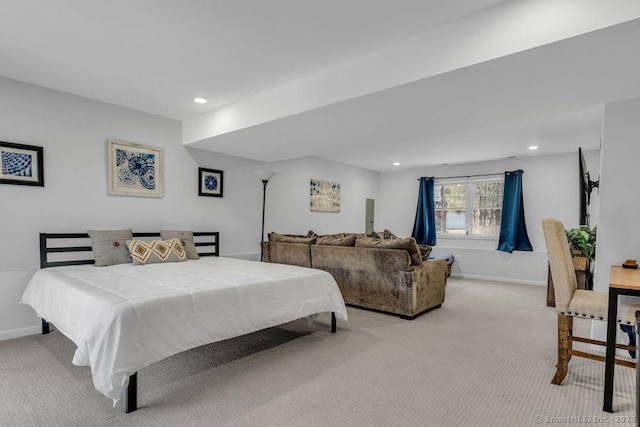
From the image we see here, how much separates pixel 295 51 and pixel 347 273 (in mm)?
2711

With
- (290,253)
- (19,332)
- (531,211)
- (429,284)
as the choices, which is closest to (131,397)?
(19,332)

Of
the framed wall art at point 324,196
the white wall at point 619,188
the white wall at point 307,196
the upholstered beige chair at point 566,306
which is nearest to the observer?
the upholstered beige chair at point 566,306

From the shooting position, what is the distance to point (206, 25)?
2283mm

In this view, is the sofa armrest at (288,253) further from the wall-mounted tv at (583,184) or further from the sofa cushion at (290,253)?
the wall-mounted tv at (583,184)

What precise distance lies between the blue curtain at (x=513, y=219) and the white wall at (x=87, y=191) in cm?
472

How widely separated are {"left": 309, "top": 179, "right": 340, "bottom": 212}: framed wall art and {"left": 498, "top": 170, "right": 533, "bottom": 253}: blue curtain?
3300 millimetres

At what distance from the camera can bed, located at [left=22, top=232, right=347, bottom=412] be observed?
1.86 meters

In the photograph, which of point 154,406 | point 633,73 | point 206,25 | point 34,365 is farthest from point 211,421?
point 633,73

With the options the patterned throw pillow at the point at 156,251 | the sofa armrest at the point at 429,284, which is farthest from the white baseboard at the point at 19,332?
the sofa armrest at the point at 429,284

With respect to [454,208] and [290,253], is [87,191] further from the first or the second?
[454,208]

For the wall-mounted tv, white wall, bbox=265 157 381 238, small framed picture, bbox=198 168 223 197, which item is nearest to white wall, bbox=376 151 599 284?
the wall-mounted tv

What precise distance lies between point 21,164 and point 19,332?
1621mm

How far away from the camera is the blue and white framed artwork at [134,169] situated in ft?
12.5

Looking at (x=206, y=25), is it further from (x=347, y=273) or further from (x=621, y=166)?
(x=621, y=166)
